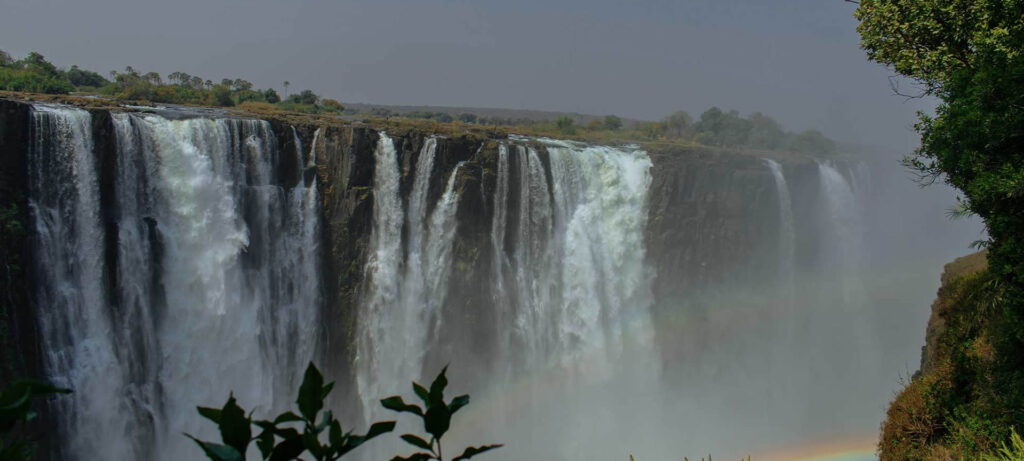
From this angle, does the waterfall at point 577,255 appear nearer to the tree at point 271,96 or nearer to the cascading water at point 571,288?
the cascading water at point 571,288

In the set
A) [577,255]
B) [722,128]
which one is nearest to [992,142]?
[577,255]

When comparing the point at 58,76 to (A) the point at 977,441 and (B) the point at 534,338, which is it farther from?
(A) the point at 977,441

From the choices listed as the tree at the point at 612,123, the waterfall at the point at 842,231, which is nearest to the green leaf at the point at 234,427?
the waterfall at the point at 842,231

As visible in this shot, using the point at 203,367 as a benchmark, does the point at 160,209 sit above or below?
above

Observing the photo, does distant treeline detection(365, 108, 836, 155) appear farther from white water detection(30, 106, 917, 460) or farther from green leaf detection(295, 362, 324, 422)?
green leaf detection(295, 362, 324, 422)

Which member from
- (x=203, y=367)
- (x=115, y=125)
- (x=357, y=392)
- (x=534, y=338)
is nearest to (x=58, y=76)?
(x=115, y=125)

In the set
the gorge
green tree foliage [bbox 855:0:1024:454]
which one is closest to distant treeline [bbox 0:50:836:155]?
the gorge
